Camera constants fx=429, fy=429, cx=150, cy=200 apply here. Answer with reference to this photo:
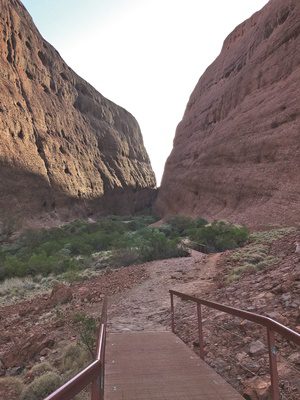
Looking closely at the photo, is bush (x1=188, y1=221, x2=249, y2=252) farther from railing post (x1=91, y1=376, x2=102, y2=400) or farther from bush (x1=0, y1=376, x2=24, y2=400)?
railing post (x1=91, y1=376, x2=102, y2=400)

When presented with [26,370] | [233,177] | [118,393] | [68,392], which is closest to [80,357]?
[26,370]

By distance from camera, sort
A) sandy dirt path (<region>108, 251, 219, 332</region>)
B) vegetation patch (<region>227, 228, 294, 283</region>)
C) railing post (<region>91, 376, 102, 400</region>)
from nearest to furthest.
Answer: railing post (<region>91, 376, 102, 400</region>) → sandy dirt path (<region>108, 251, 219, 332</region>) → vegetation patch (<region>227, 228, 294, 283</region>)

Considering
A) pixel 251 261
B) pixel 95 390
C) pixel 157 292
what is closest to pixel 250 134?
pixel 251 261

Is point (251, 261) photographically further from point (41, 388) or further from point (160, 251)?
point (41, 388)

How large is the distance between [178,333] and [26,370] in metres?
2.67

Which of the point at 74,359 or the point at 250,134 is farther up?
the point at 250,134

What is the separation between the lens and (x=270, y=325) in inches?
140

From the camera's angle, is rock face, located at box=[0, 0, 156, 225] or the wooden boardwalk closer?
the wooden boardwalk

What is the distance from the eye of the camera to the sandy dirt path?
361 inches

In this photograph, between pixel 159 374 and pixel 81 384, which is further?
pixel 159 374

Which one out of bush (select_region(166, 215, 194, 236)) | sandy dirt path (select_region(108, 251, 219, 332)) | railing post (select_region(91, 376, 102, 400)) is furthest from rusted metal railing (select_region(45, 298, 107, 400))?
bush (select_region(166, 215, 194, 236))

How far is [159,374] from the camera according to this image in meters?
4.79

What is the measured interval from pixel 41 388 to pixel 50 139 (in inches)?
1582

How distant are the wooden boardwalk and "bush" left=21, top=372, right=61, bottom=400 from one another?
80 cm
